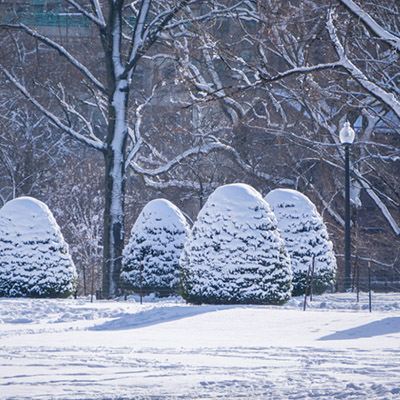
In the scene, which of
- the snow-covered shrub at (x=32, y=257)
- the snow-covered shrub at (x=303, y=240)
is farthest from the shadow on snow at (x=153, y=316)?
the snow-covered shrub at (x=303, y=240)

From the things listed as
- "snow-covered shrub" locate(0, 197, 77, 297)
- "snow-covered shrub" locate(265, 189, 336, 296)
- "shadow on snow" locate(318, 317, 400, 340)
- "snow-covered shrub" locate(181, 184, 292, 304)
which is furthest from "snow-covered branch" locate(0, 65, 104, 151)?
"shadow on snow" locate(318, 317, 400, 340)

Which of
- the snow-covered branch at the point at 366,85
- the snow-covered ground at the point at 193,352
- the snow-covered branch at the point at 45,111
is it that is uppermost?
the snow-covered branch at the point at 45,111

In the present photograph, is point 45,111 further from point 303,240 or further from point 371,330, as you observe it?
point 371,330

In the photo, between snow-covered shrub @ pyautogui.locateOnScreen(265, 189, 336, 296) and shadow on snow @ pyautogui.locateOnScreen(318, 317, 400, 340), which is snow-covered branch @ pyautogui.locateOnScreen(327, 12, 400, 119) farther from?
snow-covered shrub @ pyautogui.locateOnScreen(265, 189, 336, 296)

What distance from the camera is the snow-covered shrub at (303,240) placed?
18906 millimetres

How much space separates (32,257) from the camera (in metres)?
17.4

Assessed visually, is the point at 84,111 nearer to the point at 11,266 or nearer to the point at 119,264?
the point at 119,264

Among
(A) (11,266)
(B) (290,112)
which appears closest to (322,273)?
(A) (11,266)

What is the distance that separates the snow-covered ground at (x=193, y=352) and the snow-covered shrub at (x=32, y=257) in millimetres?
1229

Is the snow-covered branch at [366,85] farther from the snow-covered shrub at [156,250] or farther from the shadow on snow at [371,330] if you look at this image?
the snow-covered shrub at [156,250]

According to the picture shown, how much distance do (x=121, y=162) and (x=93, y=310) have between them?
312 inches

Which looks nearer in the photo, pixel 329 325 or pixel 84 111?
pixel 329 325

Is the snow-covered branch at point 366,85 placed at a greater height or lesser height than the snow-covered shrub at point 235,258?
greater

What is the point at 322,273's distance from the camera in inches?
759
